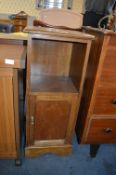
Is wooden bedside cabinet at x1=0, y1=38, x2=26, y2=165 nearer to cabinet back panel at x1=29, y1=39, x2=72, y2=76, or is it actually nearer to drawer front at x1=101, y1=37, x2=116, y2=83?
cabinet back panel at x1=29, y1=39, x2=72, y2=76

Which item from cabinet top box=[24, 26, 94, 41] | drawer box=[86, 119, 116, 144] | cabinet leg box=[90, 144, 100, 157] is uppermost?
cabinet top box=[24, 26, 94, 41]

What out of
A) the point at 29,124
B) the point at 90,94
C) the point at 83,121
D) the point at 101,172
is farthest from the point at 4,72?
the point at 101,172

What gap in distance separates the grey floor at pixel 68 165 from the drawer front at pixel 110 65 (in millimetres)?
723

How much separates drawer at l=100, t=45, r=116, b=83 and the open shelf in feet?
0.73

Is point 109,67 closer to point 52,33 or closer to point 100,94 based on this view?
point 100,94

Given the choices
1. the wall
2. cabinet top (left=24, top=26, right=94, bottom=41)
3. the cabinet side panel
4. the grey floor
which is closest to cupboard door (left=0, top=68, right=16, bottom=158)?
the grey floor

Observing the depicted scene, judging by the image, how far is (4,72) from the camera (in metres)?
0.77

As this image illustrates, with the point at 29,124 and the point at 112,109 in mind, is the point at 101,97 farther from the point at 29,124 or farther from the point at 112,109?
the point at 29,124

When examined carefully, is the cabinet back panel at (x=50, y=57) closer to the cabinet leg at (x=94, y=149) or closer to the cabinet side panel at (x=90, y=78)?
the cabinet side panel at (x=90, y=78)

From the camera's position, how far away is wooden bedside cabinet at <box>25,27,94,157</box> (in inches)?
40.0

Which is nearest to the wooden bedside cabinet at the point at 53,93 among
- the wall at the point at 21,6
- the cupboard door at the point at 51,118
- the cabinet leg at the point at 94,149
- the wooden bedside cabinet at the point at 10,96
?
the cupboard door at the point at 51,118

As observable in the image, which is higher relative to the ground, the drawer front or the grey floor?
the drawer front

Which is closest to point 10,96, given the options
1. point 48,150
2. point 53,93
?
point 53,93

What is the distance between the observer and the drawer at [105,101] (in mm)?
1044
